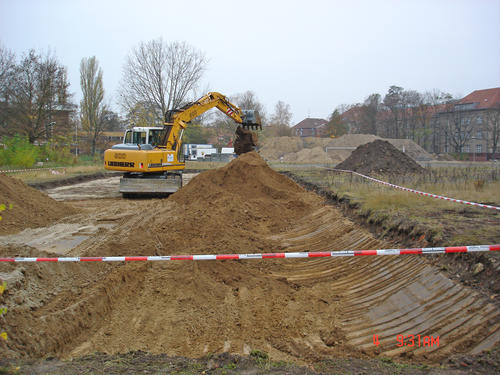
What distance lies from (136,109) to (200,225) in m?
34.2

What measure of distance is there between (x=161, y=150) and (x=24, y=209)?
5730mm

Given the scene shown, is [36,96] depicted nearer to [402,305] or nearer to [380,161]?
[380,161]

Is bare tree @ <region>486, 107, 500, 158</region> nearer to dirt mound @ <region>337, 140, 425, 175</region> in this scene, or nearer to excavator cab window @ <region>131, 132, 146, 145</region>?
dirt mound @ <region>337, 140, 425, 175</region>

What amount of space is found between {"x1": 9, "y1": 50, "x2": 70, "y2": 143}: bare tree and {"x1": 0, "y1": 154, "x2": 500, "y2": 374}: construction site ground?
25.4m

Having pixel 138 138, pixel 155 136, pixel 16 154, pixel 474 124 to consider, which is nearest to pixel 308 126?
pixel 474 124

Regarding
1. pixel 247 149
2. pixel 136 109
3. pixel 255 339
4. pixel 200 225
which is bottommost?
pixel 255 339

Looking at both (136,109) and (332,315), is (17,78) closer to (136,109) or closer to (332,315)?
(136,109)

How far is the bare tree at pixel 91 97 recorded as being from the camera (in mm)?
46406

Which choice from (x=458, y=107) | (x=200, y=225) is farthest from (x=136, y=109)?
(x=458, y=107)

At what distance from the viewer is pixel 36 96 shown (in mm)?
30953

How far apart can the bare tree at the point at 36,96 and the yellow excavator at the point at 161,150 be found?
18.3m

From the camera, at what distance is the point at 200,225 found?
914cm

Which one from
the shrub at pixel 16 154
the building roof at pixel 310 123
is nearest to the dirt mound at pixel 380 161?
the shrub at pixel 16 154

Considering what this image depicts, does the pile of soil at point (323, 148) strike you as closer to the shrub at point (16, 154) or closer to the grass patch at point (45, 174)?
the grass patch at point (45, 174)
